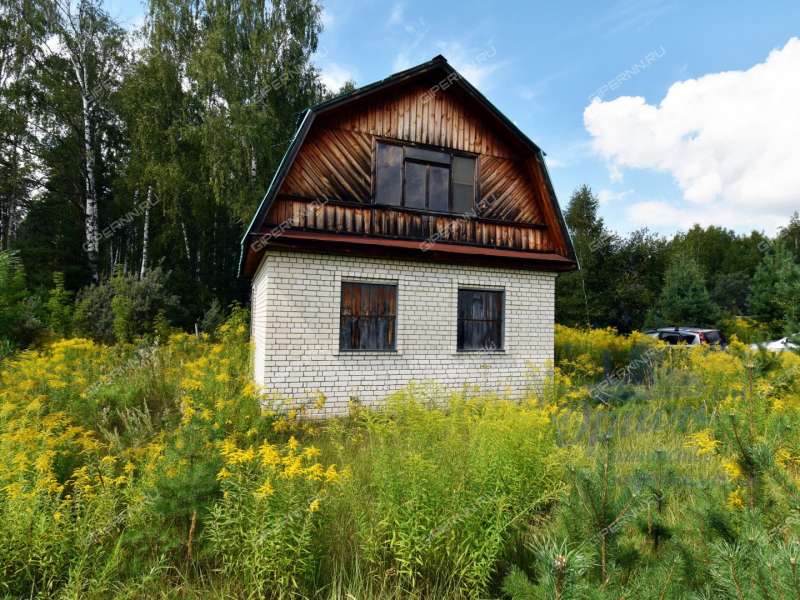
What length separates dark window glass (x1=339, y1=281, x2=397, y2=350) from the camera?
767cm

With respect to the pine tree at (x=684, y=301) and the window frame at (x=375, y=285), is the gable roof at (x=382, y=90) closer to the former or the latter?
the window frame at (x=375, y=285)

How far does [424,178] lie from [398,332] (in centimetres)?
A: 303

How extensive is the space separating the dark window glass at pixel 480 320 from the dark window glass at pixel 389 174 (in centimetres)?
225

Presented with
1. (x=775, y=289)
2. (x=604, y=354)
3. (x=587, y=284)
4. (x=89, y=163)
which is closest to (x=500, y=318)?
(x=604, y=354)

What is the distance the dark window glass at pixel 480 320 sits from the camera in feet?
28.0

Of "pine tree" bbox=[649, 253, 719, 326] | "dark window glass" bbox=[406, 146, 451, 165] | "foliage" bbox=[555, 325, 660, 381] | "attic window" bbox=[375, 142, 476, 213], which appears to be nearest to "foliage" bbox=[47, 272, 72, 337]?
"attic window" bbox=[375, 142, 476, 213]

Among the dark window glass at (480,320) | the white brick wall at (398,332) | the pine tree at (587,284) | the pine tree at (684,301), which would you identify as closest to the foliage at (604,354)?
the white brick wall at (398,332)

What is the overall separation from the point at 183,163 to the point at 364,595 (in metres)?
16.7

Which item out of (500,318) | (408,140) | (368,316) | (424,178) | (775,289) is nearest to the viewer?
(368,316)

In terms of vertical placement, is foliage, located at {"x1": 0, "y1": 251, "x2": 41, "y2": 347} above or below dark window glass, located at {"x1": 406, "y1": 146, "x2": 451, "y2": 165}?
below

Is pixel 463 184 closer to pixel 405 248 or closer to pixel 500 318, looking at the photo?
pixel 405 248

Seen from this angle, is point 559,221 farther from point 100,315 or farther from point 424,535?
point 100,315

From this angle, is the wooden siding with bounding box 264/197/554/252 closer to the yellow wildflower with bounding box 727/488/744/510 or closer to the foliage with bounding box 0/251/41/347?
the yellow wildflower with bounding box 727/488/744/510

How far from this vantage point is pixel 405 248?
7.72 m
